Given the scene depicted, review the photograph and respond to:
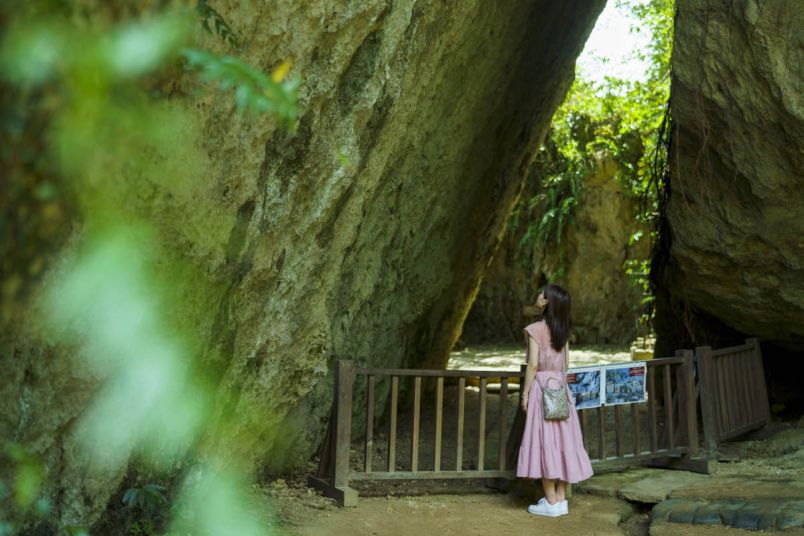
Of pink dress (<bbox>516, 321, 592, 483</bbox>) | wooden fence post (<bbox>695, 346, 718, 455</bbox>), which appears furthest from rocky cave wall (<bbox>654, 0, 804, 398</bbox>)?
pink dress (<bbox>516, 321, 592, 483</bbox>)

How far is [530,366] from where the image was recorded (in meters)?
6.01

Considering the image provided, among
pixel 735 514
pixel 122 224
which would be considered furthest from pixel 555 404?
pixel 122 224

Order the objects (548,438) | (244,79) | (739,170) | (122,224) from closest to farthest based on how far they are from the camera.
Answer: (244,79) → (122,224) → (548,438) → (739,170)

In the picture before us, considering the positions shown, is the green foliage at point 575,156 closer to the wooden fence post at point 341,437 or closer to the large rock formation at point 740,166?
the large rock formation at point 740,166

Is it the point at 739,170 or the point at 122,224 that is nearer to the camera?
the point at 122,224

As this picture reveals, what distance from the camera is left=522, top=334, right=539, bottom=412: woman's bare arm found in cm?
601

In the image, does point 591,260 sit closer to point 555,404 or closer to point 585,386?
point 585,386

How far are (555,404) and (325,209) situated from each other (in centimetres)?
200

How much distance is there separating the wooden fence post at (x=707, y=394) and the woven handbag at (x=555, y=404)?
1.85 meters

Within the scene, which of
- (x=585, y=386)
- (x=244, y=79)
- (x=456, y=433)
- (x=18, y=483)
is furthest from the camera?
(x=456, y=433)

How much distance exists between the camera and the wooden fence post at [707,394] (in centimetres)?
728

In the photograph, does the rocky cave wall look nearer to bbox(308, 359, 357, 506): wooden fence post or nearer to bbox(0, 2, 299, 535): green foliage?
bbox(308, 359, 357, 506): wooden fence post

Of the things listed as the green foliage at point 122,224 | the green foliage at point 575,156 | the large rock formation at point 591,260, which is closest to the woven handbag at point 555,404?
the green foliage at point 122,224

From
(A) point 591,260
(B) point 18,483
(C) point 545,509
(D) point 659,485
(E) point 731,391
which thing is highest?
(A) point 591,260
